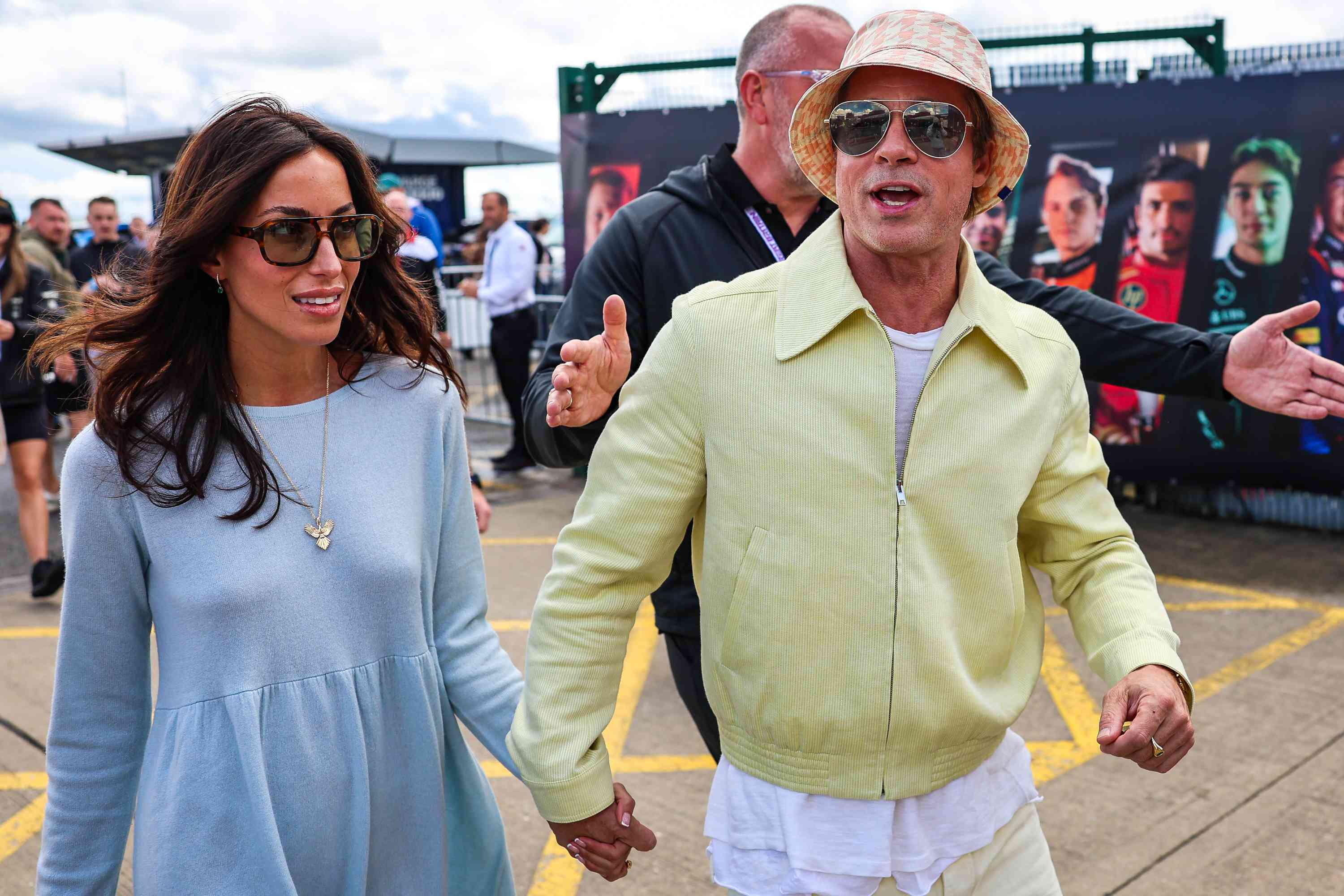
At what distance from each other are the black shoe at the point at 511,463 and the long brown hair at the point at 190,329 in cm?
738

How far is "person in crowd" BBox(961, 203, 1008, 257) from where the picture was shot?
7.43 metres

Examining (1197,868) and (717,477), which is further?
(1197,868)

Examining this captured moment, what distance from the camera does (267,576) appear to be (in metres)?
2.02

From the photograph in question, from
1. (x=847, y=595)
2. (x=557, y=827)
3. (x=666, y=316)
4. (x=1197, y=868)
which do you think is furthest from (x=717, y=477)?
(x=1197, y=868)

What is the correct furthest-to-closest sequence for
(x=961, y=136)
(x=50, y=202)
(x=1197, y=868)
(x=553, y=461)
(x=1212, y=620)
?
(x=50, y=202) < (x=1212, y=620) < (x=1197, y=868) < (x=553, y=461) < (x=961, y=136)

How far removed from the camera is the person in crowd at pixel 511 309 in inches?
379

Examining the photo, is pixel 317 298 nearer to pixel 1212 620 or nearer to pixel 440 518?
pixel 440 518

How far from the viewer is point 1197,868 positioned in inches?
140

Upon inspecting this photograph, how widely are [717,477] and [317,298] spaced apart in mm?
762

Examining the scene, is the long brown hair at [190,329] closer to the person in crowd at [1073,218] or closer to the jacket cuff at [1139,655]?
the jacket cuff at [1139,655]

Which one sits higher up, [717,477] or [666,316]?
[666,316]

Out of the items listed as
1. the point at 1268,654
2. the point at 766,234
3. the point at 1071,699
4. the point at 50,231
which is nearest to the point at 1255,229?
the point at 1268,654

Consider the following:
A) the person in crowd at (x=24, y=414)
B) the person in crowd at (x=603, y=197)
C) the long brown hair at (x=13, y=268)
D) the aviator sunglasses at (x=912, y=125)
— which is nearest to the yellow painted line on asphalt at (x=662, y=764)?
the aviator sunglasses at (x=912, y=125)

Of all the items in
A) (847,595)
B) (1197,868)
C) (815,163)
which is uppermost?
(815,163)
